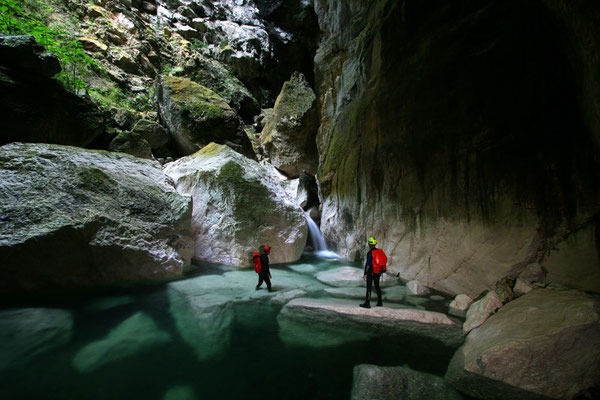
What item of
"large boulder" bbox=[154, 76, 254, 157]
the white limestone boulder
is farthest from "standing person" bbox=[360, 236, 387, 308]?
"large boulder" bbox=[154, 76, 254, 157]

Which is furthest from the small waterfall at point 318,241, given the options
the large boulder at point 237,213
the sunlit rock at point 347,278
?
the sunlit rock at point 347,278

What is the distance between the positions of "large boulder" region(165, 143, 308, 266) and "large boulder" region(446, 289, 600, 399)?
653cm

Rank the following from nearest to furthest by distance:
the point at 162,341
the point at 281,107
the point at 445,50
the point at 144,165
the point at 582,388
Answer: the point at 582,388 < the point at 162,341 < the point at 445,50 < the point at 144,165 < the point at 281,107

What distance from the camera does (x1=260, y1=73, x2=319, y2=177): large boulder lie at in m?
17.9

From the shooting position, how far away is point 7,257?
460 centimetres

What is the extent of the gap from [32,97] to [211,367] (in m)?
9.51

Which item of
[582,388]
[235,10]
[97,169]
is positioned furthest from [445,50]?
[235,10]

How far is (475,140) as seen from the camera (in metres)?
5.56

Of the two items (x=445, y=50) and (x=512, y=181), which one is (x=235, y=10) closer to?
(x=445, y=50)

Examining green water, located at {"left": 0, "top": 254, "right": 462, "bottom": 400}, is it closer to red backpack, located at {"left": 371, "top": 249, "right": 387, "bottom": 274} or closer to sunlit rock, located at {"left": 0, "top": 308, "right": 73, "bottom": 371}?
sunlit rock, located at {"left": 0, "top": 308, "right": 73, "bottom": 371}

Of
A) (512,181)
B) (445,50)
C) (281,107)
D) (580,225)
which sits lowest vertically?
(580,225)

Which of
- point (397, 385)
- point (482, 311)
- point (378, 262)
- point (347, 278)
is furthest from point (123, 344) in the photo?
point (482, 311)

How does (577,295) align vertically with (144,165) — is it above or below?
below

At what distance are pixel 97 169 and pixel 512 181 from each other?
9557mm
